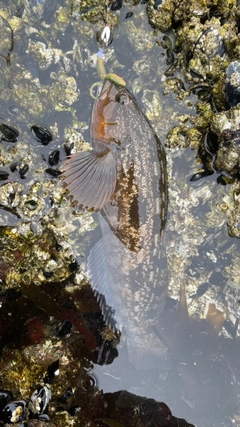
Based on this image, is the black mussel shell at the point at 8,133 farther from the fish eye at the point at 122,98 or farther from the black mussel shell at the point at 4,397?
the black mussel shell at the point at 4,397

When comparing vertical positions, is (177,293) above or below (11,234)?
below

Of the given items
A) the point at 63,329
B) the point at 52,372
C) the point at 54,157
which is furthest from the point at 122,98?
the point at 52,372

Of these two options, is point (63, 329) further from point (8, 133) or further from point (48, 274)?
point (8, 133)

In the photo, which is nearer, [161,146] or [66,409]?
[66,409]

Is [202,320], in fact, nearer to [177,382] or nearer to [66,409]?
→ [177,382]

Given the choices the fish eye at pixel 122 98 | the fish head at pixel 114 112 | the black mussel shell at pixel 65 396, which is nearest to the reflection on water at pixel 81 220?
the black mussel shell at pixel 65 396

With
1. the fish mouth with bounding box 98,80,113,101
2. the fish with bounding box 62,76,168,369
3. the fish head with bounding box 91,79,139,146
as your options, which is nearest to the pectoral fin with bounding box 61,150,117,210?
the fish with bounding box 62,76,168,369

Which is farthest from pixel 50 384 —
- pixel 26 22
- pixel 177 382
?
pixel 26 22
